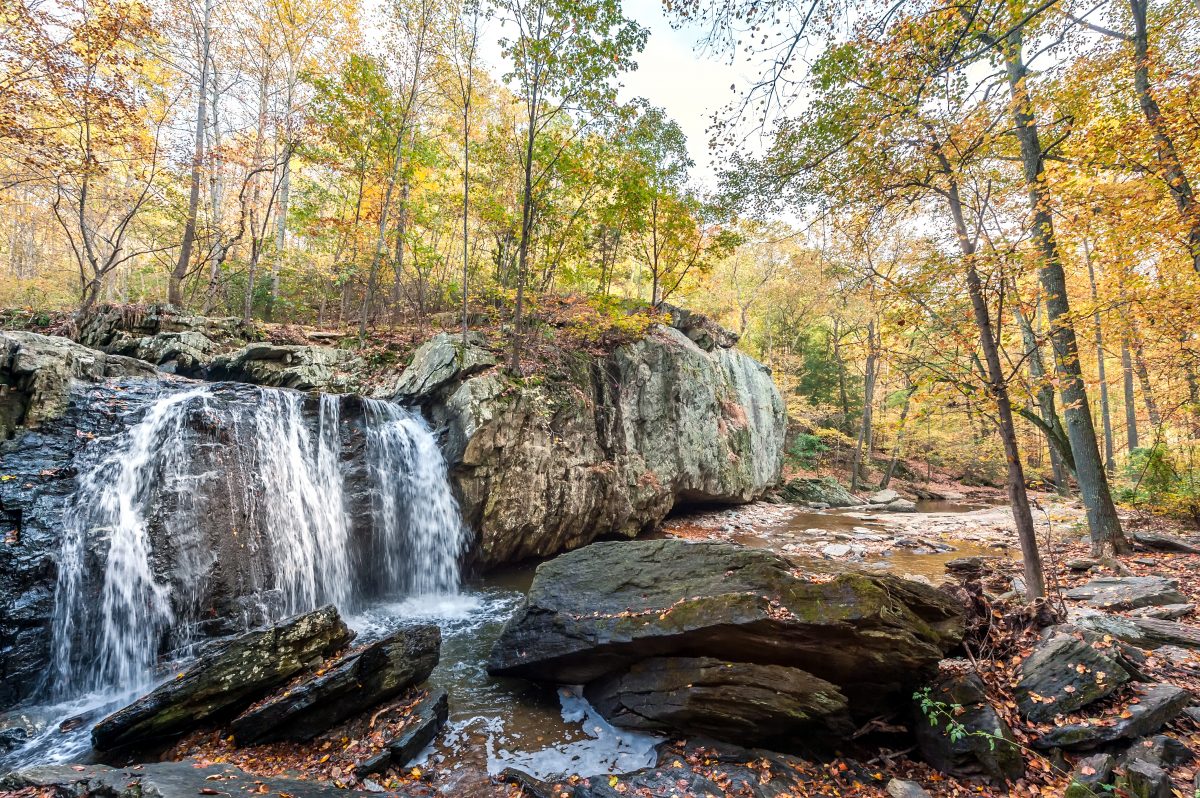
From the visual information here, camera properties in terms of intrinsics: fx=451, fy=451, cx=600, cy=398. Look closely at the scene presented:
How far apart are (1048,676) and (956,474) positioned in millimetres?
27241

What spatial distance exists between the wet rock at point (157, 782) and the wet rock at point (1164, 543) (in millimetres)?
11567

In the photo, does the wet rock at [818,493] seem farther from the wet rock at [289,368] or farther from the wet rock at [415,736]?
the wet rock at [415,736]

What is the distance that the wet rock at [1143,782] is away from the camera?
2379 mm

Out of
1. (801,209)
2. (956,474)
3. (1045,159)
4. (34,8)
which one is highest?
(34,8)

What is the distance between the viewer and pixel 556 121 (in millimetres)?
14188

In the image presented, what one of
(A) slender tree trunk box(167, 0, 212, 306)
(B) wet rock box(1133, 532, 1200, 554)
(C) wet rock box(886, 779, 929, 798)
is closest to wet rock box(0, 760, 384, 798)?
(C) wet rock box(886, 779, 929, 798)

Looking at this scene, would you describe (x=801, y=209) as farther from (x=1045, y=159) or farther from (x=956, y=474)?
(x=956, y=474)

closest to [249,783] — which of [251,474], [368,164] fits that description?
[251,474]

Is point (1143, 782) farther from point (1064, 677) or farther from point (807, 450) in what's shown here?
point (807, 450)

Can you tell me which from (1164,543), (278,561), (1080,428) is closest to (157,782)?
(278,561)

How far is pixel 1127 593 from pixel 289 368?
13.5 metres

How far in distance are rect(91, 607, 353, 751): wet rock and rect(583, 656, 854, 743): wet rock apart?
3.01 meters

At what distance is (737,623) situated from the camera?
402 centimetres

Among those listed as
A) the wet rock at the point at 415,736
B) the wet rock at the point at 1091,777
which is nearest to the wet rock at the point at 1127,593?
the wet rock at the point at 1091,777
